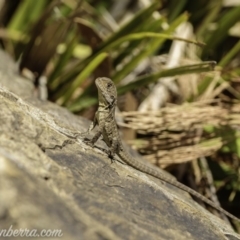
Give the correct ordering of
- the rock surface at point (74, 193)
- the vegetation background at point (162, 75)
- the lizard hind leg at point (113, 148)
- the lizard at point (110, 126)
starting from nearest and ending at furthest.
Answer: the rock surface at point (74, 193)
the lizard hind leg at point (113, 148)
the lizard at point (110, 126)
the vegetation background at point (162, 75)

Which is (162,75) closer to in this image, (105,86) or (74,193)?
(105,86)

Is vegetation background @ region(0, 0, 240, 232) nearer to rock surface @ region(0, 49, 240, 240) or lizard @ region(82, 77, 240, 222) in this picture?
lizard @ region(82, 77, 240, 222)

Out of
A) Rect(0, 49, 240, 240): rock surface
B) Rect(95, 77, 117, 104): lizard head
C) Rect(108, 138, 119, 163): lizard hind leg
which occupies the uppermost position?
Rect(95, 77, 117, 104): lizard head

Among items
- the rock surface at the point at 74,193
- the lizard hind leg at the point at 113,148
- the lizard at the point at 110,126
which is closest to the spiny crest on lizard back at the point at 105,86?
the lizard at the point at 110,126

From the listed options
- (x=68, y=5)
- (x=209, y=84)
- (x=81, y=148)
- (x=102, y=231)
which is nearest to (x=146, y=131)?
(x=209, y=84)

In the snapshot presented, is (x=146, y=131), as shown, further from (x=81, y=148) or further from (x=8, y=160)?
(x=8, y=160)

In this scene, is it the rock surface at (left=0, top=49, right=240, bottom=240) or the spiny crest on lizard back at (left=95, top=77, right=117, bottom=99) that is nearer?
the rock surface at (left=0, top=49, right=240, bottom=240)

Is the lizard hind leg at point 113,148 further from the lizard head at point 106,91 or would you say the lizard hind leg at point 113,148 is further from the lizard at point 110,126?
the lizard head at point 106,91

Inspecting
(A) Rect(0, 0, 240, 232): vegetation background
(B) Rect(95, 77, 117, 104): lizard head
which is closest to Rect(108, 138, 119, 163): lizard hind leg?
(B) Rect(95, 77, 117, 104): lizard head
